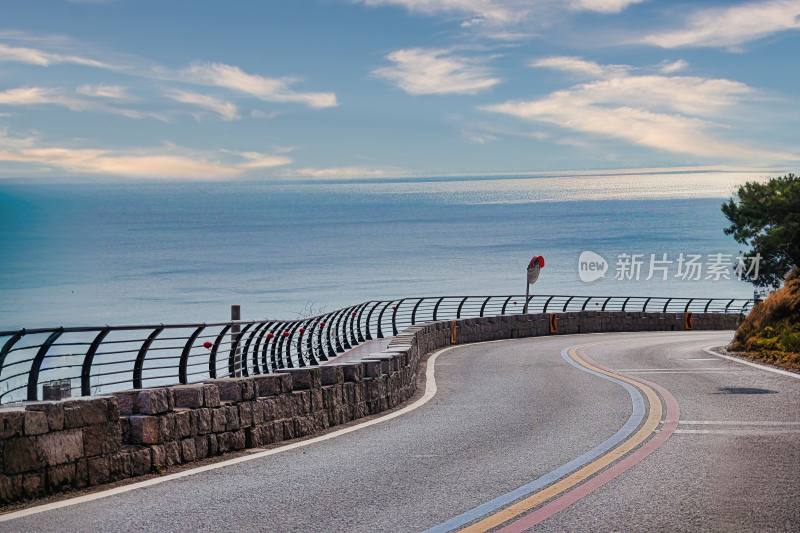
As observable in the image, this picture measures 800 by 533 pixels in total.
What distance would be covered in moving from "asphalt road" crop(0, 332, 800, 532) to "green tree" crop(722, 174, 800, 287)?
53.5m

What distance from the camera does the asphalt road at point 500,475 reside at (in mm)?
7734

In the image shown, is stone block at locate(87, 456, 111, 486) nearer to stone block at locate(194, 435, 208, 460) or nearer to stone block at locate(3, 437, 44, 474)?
stone block at locate(3, 437, 44, 474)

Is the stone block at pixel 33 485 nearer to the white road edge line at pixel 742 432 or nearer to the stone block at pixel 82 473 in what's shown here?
the stone block at pixel 82 473

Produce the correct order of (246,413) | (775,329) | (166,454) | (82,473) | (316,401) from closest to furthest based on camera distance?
(82,473) → (166,454) → (246,413) → (316,401) → (775,329)

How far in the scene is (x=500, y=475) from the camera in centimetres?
962

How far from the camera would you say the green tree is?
69.4 m

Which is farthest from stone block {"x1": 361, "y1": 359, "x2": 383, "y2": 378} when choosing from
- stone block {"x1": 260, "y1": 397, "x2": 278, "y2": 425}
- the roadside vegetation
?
the roadside vegetation

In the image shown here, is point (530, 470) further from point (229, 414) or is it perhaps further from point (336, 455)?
point (229, 414)

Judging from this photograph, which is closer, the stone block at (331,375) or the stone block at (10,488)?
the stone block at (10,488)

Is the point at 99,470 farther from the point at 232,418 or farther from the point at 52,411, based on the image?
the point at 232,418

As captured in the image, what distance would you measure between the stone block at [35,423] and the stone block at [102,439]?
0.51 m

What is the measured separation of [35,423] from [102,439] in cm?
87

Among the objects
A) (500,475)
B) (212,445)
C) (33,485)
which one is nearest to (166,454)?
(212,445)

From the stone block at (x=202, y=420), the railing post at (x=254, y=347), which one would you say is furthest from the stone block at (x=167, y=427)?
the railing post at (x=254, y=347)
